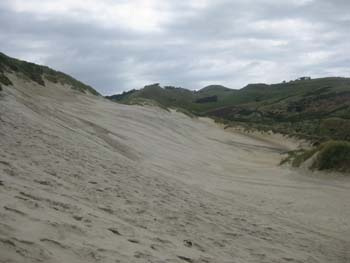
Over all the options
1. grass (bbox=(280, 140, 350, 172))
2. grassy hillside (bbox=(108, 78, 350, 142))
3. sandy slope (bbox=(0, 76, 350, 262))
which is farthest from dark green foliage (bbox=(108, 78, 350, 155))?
sandy slope (bbox=(0, 76, 350, 262))

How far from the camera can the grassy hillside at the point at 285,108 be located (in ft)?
167

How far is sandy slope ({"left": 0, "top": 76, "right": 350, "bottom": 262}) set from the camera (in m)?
6.05

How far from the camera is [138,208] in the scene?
8750 mm

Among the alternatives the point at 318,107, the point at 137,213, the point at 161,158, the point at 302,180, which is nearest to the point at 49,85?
the point at 161,158

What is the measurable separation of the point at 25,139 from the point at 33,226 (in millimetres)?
5617

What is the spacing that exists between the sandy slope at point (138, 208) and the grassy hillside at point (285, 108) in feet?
76.1

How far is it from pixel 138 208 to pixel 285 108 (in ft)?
338

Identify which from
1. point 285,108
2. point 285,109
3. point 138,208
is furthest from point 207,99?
point 138,208

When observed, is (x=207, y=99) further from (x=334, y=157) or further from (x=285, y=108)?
(x=334, y=157)

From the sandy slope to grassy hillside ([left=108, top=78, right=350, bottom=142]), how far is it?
23190 millimetres

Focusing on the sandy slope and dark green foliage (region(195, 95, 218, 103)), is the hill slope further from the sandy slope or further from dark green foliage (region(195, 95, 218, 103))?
dark green foliage (region(195, 95, 218, 103))

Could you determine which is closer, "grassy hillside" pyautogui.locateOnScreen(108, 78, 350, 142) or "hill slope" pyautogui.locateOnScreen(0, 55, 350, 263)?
"hill slope" pyautogui.locateOnScreen(0, 55, 350, 263)

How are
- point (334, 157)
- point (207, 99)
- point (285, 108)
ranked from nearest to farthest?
point (334, 157)
point (285, 108)
point (207, 99)

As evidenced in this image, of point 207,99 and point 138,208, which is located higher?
point 207,99
